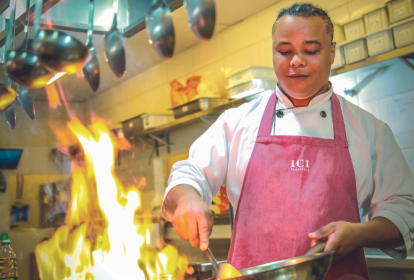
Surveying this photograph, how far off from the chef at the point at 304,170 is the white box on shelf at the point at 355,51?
2.13ft

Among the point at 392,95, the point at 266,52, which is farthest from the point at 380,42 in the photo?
the point at 266,52

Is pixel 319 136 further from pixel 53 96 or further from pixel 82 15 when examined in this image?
pixel 53 96

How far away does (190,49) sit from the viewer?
3.21m

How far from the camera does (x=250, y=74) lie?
7.39 ft

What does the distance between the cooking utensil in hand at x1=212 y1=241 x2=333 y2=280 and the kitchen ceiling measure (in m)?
0.60

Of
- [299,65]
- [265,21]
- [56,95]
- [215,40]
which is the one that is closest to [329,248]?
[299,65]

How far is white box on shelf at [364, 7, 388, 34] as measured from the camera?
5.84 ft

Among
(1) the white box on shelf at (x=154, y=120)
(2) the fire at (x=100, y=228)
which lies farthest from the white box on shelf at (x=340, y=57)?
(1) the white box on shelf at (x=154, y=120)

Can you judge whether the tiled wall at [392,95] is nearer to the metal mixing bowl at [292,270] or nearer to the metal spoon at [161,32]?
the metal mixing bowl at [292,270]

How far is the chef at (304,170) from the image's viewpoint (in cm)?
110

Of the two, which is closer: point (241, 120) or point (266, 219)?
point (266, 219)

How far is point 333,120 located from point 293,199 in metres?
0.29

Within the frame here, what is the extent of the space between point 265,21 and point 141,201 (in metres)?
1.99

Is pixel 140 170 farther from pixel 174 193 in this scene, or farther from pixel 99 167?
pixel 174 193
